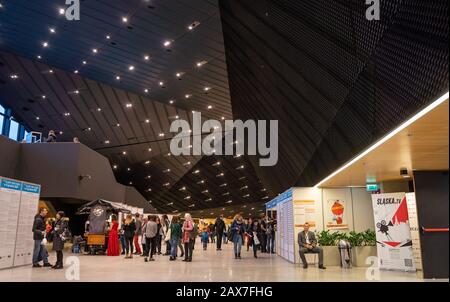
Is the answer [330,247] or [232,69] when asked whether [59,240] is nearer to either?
[330,247]

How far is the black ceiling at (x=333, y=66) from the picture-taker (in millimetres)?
4113

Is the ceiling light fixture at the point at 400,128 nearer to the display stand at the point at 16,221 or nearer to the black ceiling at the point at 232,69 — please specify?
the black ceiling at the point at 232,69

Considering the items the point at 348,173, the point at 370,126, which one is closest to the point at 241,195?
the point at 348,173

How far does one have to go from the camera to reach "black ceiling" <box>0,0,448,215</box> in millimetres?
4797

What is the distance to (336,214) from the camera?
38.9 ft

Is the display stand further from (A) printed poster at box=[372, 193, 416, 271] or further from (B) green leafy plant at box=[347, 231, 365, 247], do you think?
(A) printed poster at box=[372, 193, 416, 271]

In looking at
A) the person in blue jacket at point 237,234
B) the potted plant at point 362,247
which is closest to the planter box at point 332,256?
the potted plant at point 362,247

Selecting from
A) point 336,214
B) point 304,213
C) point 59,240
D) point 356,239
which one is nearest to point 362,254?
point 356,239

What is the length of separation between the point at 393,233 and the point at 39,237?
8.82m

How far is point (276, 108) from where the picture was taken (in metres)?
12.6

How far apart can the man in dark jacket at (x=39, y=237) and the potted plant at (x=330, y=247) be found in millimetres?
7325

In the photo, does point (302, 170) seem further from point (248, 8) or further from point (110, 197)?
point (110, 197)
